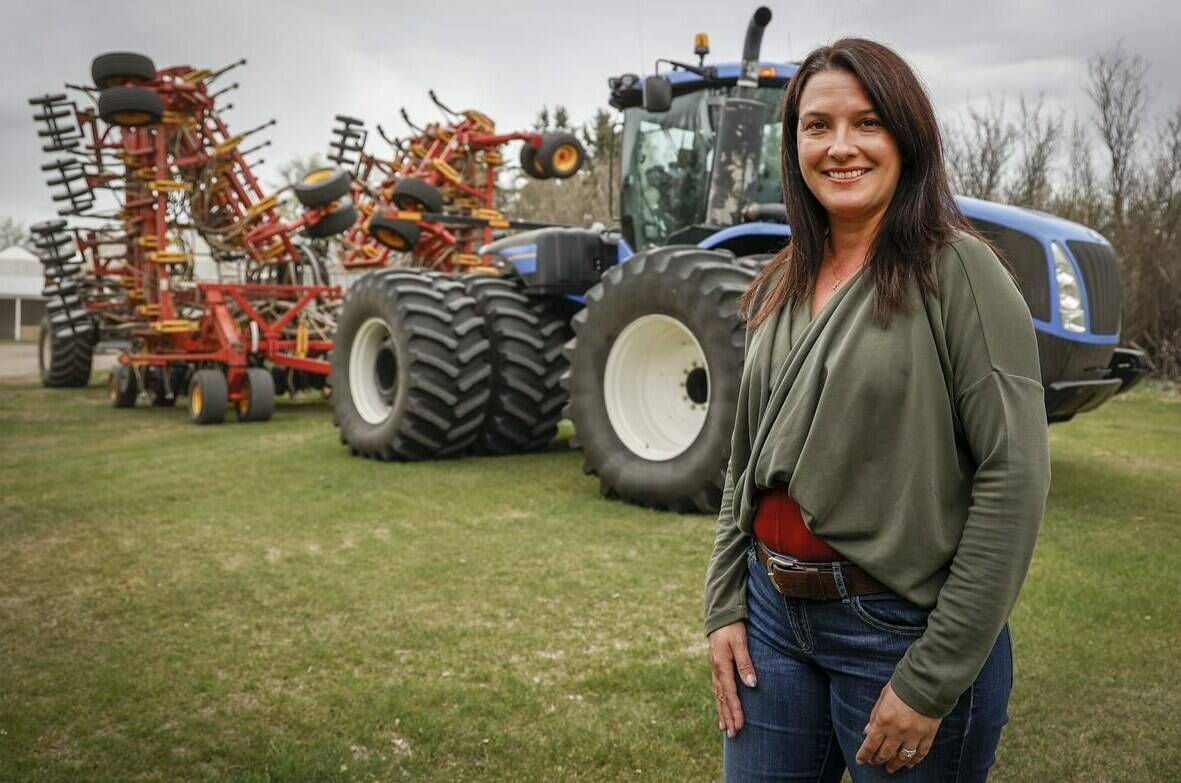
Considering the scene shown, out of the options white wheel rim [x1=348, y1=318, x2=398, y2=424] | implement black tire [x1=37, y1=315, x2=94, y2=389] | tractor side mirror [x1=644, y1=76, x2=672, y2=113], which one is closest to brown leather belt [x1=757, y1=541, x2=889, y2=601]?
tractor side mirror [x1=644, y1=76, x2=672, y2=113]

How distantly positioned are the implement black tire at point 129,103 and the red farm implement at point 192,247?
0.5 inches

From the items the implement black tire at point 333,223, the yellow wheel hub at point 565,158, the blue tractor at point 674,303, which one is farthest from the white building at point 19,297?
the blue tractor at point 674,303

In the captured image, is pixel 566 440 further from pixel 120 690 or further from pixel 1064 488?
pixel 120 690

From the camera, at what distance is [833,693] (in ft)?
5.23

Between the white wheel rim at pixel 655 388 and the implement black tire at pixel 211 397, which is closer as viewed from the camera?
the white wheel rim at pixel 655 388

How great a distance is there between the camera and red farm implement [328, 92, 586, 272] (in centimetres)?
1138

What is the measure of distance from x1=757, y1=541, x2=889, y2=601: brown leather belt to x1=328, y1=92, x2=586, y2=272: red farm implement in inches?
372

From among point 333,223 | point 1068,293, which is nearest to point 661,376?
point 1068,293

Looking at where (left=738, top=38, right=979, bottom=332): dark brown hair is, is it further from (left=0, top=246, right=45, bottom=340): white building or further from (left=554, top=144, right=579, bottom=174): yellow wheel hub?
(left=0, top=246, right=45, bottom=340): white building

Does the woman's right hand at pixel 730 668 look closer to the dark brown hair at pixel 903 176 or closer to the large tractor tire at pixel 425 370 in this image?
the dark brown hair at pixel 903 176

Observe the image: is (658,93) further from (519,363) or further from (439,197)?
(439,197)

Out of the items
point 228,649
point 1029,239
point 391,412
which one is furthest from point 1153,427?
point 228,649

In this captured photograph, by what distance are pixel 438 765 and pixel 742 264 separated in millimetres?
3612

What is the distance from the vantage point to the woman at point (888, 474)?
4.76 ft
